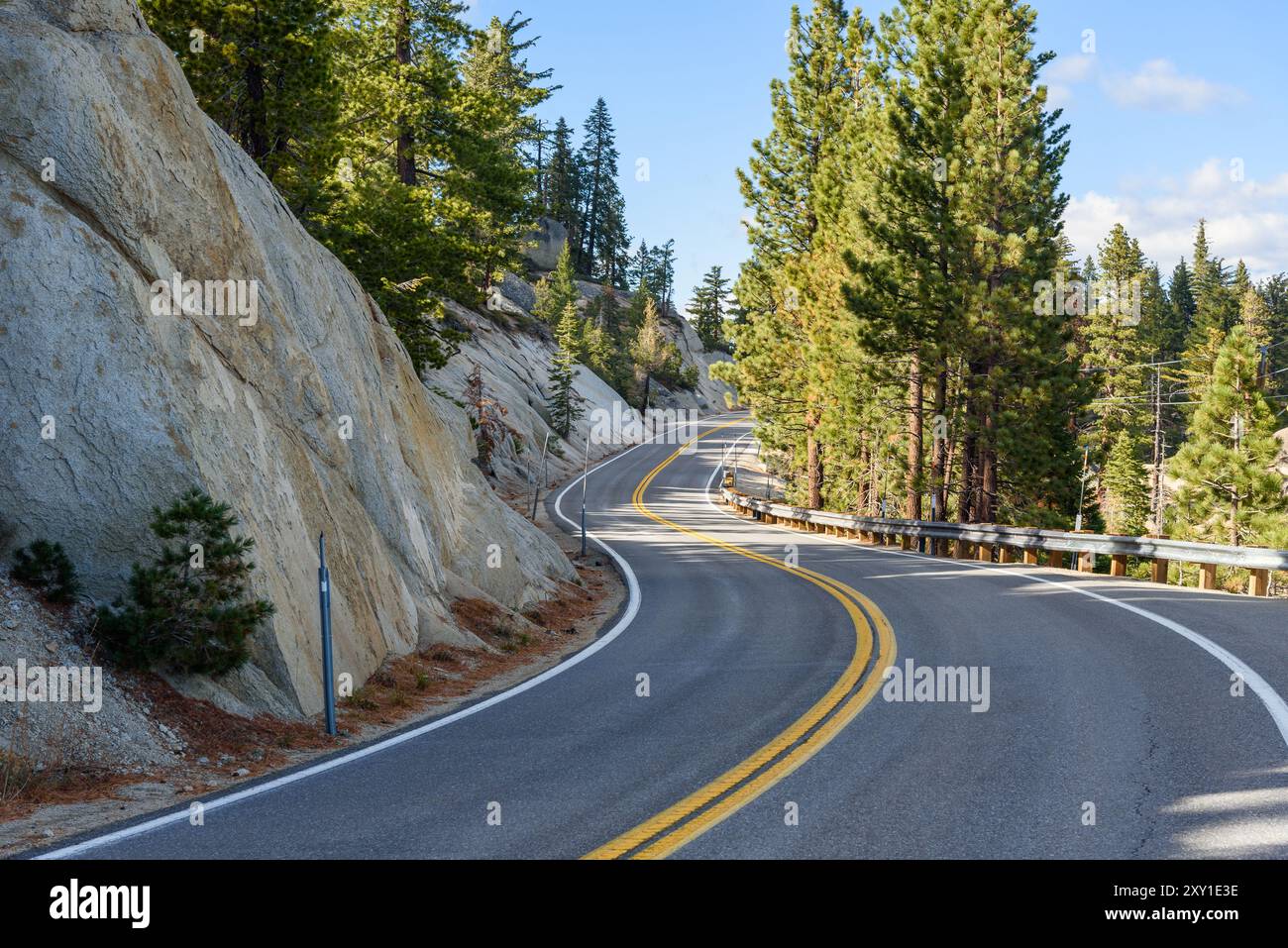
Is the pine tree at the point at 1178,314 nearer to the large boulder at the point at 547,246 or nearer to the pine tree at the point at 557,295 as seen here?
the pine tree at the point at 557,295

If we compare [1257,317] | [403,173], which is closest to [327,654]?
[403,173]

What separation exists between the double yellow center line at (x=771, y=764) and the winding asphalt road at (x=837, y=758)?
24mm

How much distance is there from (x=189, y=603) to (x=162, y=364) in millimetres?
2468

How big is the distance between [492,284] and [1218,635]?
74.9 metres

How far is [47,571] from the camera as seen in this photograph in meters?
8.00

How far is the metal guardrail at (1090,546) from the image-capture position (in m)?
15.5

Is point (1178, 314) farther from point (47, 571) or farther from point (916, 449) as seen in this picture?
point (47, 571)

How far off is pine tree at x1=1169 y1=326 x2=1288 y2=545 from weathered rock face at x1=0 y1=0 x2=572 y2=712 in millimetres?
38972

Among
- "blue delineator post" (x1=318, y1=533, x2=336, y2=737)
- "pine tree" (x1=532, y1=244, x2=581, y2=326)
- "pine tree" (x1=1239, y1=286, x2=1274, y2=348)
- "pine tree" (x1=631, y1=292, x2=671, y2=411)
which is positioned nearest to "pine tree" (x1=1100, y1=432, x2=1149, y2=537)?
"pine tree" (x1=1239, y1=286, x2=1274, y2=348)

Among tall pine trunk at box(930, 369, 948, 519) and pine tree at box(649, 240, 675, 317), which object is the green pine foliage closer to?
pine tree at box(649, 240, 675, 317)

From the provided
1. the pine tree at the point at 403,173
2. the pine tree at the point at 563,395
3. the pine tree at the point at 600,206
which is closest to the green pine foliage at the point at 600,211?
the pine tree at the point at 600,206

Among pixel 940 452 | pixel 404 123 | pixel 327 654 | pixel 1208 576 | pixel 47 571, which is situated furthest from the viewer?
pixel 940 452

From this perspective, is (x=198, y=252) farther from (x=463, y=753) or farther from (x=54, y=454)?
(x=463, y=753)
